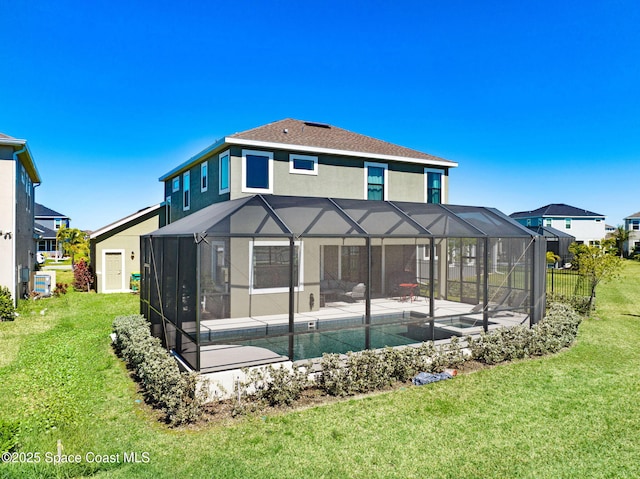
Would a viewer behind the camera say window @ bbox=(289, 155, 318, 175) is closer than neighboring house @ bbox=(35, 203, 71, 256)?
Yes

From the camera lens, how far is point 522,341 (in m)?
9.20

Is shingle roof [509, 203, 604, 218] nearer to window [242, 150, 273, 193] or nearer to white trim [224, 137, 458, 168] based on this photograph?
white trim [224, 137, 458, 168]

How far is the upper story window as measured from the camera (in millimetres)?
13227

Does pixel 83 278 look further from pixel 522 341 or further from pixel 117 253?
pixel 522 341

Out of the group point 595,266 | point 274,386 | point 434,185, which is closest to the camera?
point 274,386

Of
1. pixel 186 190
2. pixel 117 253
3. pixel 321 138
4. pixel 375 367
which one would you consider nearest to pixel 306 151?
pixel 321 138

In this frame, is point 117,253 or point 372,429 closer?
point 372,429

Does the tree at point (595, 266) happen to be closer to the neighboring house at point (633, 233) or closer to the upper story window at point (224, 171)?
the upper story window at point (224, 171)

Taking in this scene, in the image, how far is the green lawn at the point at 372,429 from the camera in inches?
185

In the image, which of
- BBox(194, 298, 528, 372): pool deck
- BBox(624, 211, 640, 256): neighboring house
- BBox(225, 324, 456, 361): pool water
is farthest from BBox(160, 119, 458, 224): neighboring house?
BBox(624, 211, 640, 256): neighboring house

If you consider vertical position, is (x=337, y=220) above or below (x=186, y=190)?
below

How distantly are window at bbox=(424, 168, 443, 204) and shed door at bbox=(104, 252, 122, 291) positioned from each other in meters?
15.3

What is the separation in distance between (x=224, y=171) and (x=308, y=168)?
9.35ft

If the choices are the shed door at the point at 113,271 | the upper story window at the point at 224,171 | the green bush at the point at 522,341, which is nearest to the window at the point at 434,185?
the green bush at the point at 522,341
